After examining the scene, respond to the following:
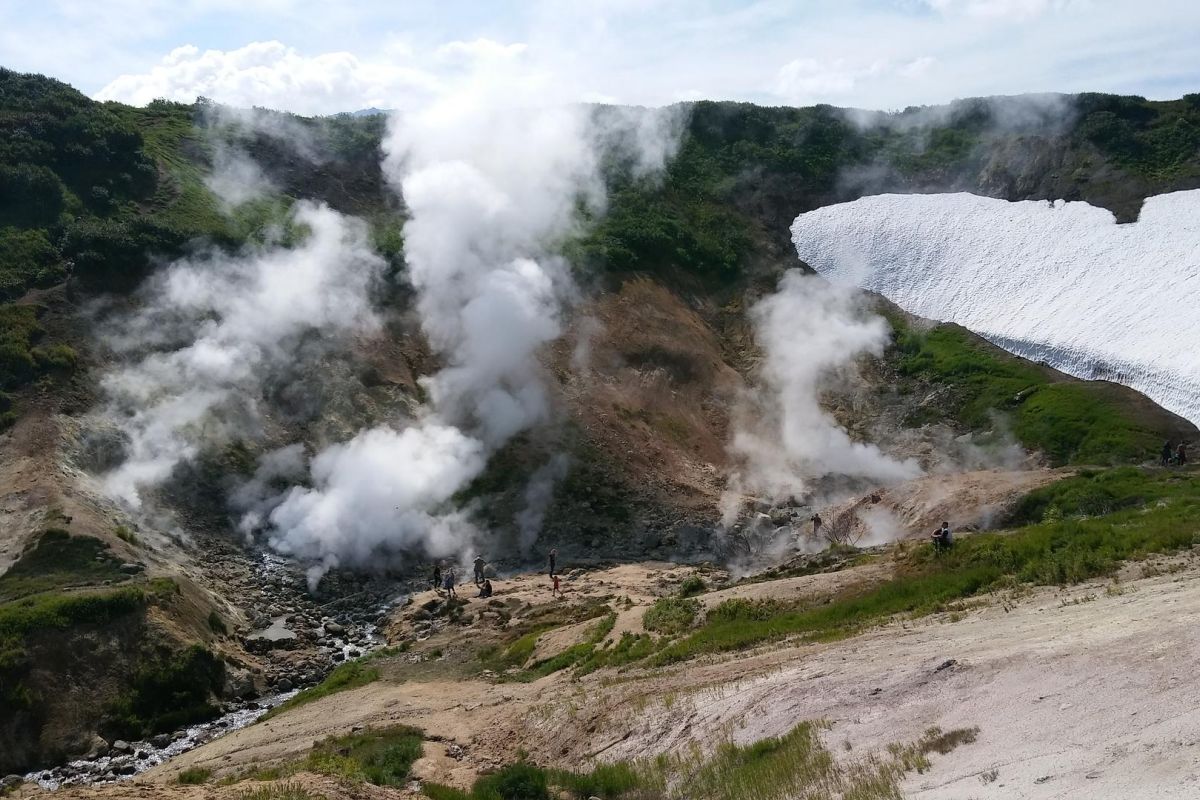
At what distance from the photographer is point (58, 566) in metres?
28.0

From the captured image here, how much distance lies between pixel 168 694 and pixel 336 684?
4164mm

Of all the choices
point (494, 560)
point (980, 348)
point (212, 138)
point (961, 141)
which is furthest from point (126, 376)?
point (961, 141)

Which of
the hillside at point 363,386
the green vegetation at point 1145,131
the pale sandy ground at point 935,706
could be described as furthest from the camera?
the green vegetation at point 1145,131

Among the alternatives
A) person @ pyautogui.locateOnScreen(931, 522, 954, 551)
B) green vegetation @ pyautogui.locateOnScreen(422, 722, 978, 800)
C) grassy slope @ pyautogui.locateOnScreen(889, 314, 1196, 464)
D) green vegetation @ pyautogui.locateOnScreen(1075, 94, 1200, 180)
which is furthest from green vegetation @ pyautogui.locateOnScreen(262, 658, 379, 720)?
green vegetation @ pyautogui.locateOnScreen(1075, 94, 1200, 180)

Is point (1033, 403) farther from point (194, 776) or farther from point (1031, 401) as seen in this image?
point (194, 776)

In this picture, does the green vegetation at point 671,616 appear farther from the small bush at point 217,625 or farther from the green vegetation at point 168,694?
the small bush at point 217,625

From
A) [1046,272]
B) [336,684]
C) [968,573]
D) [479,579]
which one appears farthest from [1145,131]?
[336,684]

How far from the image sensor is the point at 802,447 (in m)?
42.6

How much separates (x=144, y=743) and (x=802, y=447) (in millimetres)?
28012

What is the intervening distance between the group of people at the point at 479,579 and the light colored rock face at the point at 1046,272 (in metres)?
25.3

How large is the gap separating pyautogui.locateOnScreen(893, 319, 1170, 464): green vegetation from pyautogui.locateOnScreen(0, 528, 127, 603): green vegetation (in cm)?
3343

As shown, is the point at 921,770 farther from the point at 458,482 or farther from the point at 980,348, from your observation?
the point at 980,348

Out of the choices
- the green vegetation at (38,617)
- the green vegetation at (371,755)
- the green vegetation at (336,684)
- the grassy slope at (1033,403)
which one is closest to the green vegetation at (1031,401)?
the grassy slope at (1033,403)

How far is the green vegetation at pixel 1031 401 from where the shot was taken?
37.5 m
